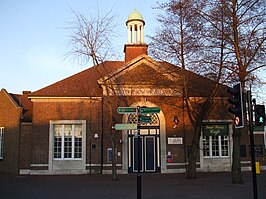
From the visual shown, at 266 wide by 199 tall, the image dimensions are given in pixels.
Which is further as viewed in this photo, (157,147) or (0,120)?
(0,120)

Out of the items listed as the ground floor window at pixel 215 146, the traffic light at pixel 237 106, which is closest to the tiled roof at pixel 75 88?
the ground floor window at pixel 215 146

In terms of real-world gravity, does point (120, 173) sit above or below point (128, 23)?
below

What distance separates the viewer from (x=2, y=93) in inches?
1043

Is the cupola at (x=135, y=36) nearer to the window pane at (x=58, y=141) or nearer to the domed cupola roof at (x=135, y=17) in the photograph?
the domed cupola roof at (x=135, y=17)

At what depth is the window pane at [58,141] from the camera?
2403 centimetres

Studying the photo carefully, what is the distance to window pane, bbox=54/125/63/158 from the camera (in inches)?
946

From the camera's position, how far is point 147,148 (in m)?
24.1

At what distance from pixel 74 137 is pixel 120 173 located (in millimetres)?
4346

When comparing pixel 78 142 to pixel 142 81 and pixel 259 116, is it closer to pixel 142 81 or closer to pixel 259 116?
pixel 142 81

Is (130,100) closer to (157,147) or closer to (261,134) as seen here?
(157,147)

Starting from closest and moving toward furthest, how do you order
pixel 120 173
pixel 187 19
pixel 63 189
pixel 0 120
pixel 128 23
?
pixel 63 189 → pixel 187 19 → pixel 120 173 → pixel 0 120 → pixel 128 23

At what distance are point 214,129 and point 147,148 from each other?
17.8 ft

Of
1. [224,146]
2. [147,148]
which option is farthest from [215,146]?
[147,148]

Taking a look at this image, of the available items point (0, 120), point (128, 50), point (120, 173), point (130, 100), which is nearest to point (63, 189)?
point (120, 173)
